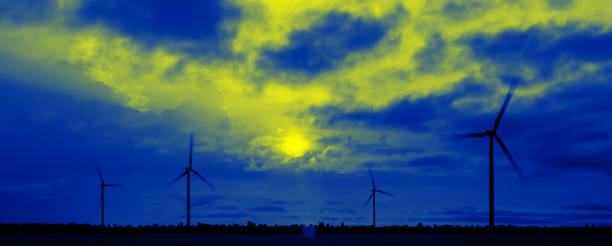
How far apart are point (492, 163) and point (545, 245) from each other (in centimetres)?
2386

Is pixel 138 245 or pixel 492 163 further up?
pixel 492 163

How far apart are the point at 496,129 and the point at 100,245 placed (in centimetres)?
6136

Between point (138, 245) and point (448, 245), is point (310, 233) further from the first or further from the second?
point (138, 245)

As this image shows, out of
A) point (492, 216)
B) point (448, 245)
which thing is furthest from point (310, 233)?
point (448, 245)

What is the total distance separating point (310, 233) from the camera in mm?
104562

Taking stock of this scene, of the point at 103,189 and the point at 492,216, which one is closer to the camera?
Answer: the point at 492,216

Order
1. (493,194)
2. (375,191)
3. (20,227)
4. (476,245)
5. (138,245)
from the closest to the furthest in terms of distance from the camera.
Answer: (138,245), (476,245), (493,194), (20,227), (375,191)

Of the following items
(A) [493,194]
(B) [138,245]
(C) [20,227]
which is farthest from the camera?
(C) [20,227]

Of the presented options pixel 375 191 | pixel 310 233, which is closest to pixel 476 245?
pixel 310 233

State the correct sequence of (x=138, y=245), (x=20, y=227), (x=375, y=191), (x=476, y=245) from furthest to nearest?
1. (x=375, y=191)
2. (x=20, y=227)
3. (x=476, y=245)
4. (x=138, y=245)

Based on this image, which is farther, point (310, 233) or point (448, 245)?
point (310, 233)

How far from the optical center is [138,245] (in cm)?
6144

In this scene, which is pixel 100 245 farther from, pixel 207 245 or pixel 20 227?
pixel 20 227

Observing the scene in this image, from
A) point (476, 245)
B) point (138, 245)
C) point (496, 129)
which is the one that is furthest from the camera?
point (496, 129)
